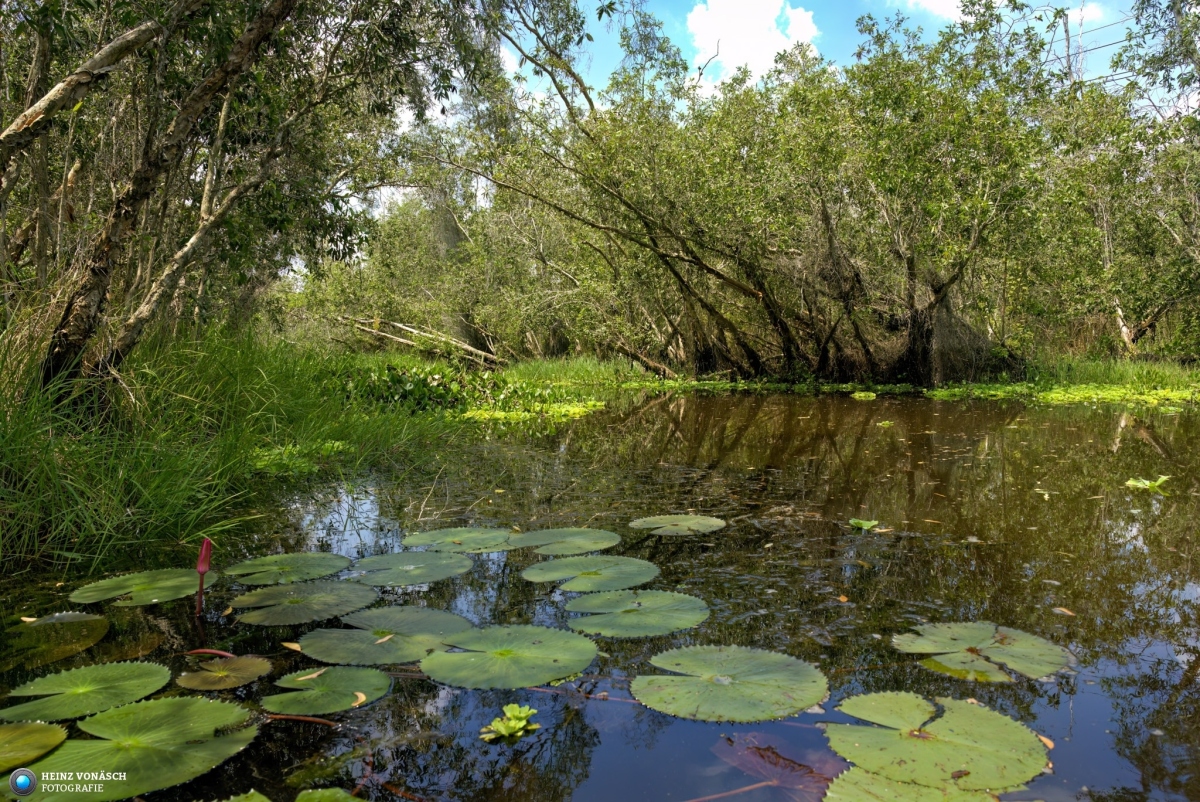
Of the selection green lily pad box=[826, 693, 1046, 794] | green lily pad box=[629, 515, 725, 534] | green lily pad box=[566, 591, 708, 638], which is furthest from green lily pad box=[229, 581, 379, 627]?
green lily pad box=[826, 693, 1046, 794]

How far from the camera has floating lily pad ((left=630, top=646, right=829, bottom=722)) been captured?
1.79 m

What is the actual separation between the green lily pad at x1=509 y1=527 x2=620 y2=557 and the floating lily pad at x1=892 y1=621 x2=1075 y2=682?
1.40 m

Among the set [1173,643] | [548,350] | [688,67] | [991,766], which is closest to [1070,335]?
[688,67]

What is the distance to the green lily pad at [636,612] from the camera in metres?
2.30

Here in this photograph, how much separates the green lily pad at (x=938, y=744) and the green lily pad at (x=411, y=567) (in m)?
1.63

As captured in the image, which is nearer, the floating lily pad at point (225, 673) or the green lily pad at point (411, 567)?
the floating lily pad at point (225, 673)

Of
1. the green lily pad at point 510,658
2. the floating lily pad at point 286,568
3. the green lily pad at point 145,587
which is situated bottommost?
the green lily pad at point 510,658

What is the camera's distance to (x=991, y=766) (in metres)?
1.55

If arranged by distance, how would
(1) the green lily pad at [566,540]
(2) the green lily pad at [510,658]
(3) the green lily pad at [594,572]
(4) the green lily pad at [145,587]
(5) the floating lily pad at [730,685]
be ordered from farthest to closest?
(1) the green lily pad at [566,540]
(3) the green lily pad at [594,572]
(4) the green lily pad at [145,587]
(2) the green lily pad at [510,658]
(5) the floating lily pad at [730,685]

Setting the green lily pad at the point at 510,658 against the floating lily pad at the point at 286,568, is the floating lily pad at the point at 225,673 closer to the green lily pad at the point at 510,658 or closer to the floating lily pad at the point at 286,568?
the green lily pad at the point at 510,658

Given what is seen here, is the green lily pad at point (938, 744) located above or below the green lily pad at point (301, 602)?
below

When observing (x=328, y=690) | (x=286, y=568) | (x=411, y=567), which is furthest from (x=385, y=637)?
(x=286, y=568)

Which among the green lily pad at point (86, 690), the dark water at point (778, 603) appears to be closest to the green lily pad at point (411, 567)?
the dark water at point (778, 603)

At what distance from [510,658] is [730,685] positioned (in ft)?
Result: 2.03
